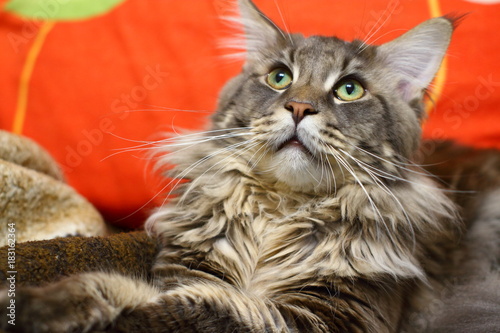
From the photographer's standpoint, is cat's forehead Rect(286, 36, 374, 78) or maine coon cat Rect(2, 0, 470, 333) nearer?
maine coon cat Rect(2, 0, 470, 333)

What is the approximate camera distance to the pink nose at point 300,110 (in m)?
1.29

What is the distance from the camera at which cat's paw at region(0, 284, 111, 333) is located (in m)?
0.91

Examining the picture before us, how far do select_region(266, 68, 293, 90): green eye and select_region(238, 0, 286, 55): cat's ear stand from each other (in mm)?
160

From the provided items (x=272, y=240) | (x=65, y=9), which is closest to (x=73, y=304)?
(x=272, y=240)

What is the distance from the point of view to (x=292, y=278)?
52.4 inches

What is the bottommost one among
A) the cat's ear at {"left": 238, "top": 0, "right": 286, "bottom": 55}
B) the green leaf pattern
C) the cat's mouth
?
the cat's mouth

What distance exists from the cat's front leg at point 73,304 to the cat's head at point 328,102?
555mm

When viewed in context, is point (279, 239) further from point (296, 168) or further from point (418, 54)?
point (418, 54)

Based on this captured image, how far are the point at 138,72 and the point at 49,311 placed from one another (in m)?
1.56

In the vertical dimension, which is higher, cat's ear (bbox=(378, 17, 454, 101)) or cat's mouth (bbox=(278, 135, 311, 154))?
cat's ear (bbox=(378, 17, 454, 101))

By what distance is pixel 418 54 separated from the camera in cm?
160

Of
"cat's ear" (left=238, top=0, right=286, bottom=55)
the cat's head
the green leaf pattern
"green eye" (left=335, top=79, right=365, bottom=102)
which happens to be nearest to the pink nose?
the cat's head

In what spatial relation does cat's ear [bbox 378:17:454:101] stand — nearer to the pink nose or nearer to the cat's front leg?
the pink nose

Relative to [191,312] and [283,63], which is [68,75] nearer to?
[283,63]
